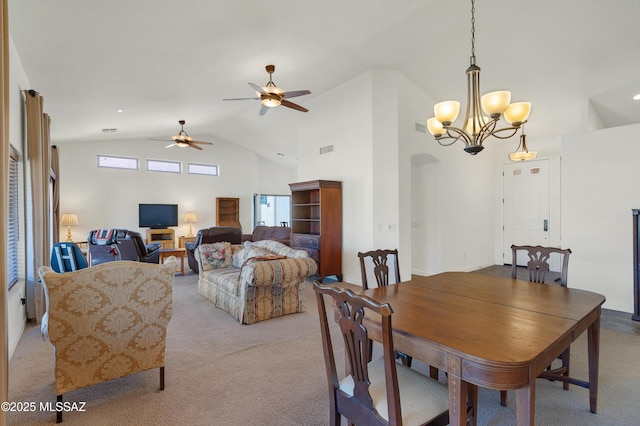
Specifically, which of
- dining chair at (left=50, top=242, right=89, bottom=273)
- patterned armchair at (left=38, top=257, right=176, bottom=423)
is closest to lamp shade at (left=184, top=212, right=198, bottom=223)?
dining chair at (left=50, top=242, right=89, bottom=273)

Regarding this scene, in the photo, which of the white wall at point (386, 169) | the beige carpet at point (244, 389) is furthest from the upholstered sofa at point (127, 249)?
the white wall at point (386, 169)

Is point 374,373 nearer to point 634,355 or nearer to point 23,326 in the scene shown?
point 634,355

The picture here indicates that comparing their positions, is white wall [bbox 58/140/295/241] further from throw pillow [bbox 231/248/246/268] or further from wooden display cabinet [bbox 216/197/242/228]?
throw pillow [bbox 231/248/246/268]

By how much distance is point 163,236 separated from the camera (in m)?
9.15

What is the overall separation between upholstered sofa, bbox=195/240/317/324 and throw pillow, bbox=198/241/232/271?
0.02 m

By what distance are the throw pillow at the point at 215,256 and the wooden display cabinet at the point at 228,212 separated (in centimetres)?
559

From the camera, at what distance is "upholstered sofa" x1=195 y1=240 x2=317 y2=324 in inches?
142

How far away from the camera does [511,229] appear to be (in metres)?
7.37

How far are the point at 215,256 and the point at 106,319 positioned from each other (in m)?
2.69

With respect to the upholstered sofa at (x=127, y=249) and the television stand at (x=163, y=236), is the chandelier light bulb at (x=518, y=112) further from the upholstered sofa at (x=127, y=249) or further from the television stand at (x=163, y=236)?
the television stand at (x=163, y=236)

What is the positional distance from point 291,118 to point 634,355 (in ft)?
22.7

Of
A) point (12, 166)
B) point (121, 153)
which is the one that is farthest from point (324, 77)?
point (121, 153)

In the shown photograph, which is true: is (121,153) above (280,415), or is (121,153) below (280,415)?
above

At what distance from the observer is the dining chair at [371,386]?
127cm
